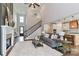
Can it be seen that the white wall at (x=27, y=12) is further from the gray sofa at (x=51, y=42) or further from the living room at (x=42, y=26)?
the gray sofa at (x=51, y=42)

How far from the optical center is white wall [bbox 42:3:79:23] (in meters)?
3.07

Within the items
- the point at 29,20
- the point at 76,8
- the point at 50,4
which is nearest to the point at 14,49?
the point at 29,20

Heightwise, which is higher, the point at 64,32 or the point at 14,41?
the point at 64,32

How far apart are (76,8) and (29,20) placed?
1143mm

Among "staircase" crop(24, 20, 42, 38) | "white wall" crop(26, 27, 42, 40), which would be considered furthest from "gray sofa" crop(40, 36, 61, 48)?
"staircase" crop(24, 20, 42, 38)

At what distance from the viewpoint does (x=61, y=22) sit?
3.18 metres

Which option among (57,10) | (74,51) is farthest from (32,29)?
(74,51)

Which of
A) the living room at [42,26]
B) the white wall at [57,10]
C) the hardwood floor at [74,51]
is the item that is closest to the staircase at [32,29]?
the living room at [42,26]

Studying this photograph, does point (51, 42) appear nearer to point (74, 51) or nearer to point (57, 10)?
point (74, 51)

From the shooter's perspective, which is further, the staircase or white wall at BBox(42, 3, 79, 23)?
the staircase

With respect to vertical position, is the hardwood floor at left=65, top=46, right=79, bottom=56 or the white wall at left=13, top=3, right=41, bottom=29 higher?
the white wall at left=13, top=3, right=41, bottom=29

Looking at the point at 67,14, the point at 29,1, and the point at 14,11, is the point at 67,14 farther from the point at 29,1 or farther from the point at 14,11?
the point at 14,11

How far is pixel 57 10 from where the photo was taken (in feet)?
10.4

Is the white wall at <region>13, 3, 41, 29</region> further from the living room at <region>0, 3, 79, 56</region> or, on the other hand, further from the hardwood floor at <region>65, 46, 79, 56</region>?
the hardwood floor at <region>65, 46, 79, 56</region>
